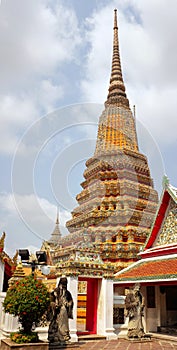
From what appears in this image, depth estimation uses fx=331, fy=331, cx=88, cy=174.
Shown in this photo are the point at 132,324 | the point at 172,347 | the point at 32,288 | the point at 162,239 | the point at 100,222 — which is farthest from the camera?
the point at 100,222

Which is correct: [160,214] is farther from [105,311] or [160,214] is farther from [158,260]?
[105,311]

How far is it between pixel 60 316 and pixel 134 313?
3.36 m

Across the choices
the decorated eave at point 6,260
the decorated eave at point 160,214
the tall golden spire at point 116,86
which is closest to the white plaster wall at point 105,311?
the decorated eave at point 6,260

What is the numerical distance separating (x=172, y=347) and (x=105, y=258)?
1167 cm

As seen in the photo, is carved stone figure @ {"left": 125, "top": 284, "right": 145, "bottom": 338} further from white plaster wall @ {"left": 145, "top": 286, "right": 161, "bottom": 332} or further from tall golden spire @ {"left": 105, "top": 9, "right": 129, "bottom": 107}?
tall golden spire @ {"left": 105, "top": 9, "right": 129, "bottom": 107}

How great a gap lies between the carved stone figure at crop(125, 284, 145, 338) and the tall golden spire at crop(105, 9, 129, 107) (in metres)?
22.6

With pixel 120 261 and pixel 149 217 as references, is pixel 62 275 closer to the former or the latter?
pixel 120 261

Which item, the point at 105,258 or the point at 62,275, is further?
the point at 105,258

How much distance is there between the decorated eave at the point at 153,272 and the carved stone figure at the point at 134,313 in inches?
29.6

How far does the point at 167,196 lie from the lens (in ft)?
57.0

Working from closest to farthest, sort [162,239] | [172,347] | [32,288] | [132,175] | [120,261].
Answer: [32,288] → [172,347] → [162,239] → [120,261] → [132,175]

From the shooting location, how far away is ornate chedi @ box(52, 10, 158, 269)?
2373cm

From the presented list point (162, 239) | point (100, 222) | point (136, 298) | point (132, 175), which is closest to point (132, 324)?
point (136, 298)

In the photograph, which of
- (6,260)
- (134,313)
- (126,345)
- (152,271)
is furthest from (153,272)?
(6,260)
